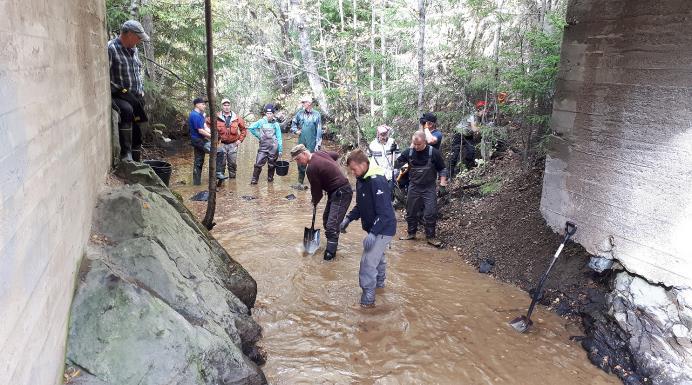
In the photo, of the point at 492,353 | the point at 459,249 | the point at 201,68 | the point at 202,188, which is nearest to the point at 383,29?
the point at 201,68

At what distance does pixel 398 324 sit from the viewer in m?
5.48

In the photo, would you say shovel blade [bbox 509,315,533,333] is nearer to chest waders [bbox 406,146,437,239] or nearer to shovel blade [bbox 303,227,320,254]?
chest waders [bbox 406,146,437,239]

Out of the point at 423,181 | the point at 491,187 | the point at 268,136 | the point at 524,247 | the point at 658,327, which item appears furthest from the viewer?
the point at 268,136

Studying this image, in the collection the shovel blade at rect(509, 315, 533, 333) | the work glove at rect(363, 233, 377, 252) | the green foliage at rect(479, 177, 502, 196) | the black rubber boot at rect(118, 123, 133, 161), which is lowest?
the shovel blade at rect(509, 315, 533, 333)

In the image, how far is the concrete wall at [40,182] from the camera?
1879 mm

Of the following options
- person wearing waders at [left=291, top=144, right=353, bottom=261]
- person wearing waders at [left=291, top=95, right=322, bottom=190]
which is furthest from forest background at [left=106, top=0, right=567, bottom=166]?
person wearing waders at [left=291, top=144, right=353, bottom=261]

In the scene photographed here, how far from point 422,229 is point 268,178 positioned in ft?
15.7

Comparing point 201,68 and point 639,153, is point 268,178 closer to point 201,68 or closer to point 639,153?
point 201,68

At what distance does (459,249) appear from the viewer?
312 inches

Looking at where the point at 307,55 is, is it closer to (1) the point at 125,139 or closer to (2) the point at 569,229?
(1) the point at 125,139

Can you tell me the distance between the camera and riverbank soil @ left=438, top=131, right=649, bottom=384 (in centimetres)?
527

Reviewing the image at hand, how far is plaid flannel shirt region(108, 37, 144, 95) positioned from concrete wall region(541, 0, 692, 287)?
5.86 meters

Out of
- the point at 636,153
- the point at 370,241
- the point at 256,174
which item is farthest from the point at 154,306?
the point at 256,174

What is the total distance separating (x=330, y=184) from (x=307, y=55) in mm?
10989
